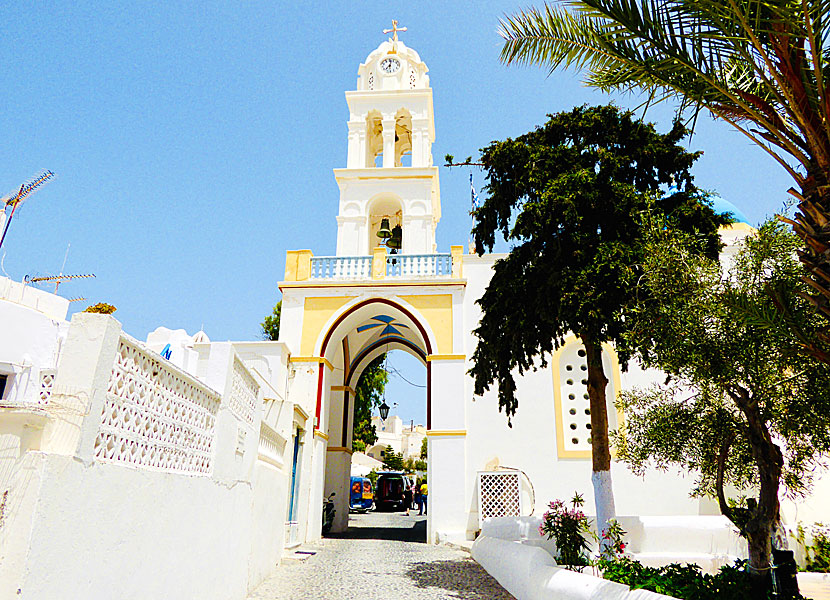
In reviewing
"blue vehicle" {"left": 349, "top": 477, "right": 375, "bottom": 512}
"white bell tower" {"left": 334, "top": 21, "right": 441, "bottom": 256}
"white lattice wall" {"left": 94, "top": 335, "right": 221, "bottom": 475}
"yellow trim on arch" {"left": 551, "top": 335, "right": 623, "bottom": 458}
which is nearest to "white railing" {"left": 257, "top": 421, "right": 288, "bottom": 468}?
"white lattice wall" {"left": 94, "top": 335, "right": 221, "bottom": 475}

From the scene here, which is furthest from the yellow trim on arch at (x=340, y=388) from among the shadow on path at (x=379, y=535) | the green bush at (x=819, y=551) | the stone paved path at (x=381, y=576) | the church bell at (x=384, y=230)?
the green bush at (x=819, y=551)

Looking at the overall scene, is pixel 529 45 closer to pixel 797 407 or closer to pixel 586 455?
pixel 797 407

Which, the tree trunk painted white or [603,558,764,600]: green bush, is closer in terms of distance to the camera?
[603,558,764,600]: green bush

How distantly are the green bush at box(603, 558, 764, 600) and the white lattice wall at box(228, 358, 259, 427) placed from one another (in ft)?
13.7

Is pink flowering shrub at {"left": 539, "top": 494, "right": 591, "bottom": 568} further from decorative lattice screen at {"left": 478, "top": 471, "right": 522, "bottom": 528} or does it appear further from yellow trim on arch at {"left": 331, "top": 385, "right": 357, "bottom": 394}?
yellow trim on arch at {"left": 331, "top": 385, "right": 357, "bottom": 394}

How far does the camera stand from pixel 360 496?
92.5 feet

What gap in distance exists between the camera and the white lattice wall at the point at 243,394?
5.77 metres

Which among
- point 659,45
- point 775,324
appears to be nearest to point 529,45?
point 659,45

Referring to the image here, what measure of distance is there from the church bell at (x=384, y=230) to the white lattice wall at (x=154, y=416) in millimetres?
11617

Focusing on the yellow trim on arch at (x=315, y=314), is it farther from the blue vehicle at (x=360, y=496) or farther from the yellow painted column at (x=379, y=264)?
the blue vehicle at (x=360, y=496)

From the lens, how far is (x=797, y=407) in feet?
16.6

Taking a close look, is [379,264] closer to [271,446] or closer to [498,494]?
[498,494]

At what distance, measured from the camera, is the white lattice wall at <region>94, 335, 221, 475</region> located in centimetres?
330

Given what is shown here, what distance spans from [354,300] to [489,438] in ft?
15.7
